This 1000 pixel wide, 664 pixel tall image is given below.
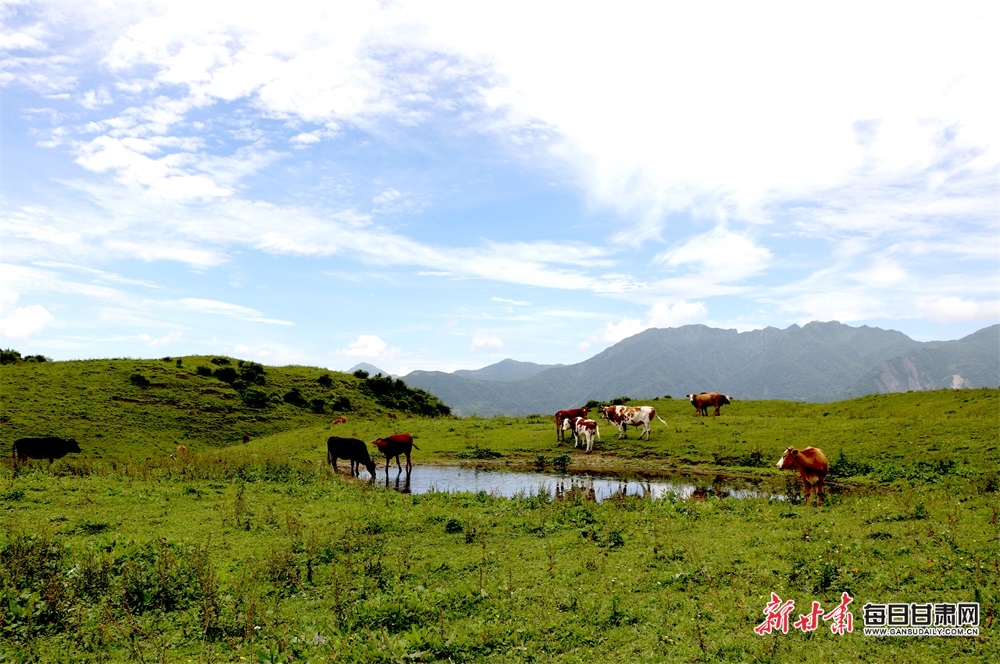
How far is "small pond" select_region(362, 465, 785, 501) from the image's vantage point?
22.5 metres

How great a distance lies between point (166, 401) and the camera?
51.7m

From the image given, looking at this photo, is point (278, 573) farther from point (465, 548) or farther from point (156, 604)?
point (465, 548)

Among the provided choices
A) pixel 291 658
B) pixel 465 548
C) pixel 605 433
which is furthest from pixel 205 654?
pixel 605 433

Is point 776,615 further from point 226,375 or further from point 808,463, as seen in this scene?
point 226,375

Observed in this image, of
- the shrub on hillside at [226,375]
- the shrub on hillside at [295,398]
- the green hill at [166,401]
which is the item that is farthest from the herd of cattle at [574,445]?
the shrub on hillside at [226,375]

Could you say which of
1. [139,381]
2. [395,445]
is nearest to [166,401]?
[139,381]

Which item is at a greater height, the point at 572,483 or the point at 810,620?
the point at 810,620

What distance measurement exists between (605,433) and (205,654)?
3145 centimetres

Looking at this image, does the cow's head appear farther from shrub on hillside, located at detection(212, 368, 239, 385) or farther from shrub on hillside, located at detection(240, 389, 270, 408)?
shrub on hillside, located at detection(212, 368, 239, 385)

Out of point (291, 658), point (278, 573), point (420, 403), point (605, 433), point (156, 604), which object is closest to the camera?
point (291, 658)

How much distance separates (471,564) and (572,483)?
1343 cm

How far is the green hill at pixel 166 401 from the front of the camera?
43156 mm

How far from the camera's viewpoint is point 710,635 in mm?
8969

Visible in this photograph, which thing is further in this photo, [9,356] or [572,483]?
[9,356]
